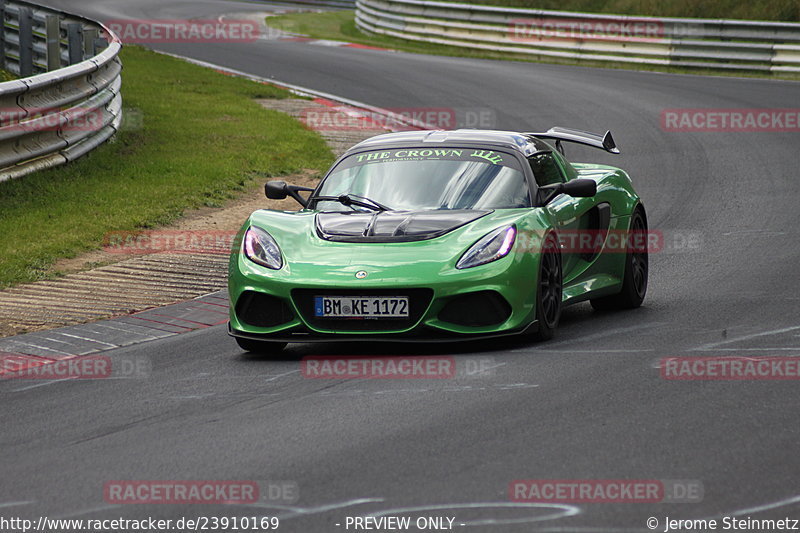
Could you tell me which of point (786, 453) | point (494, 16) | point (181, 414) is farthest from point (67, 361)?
point (494, 16)

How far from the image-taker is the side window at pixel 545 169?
8750 millimetres

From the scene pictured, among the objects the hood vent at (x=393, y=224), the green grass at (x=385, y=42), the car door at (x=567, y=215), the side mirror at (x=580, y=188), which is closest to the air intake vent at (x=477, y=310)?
the hood vent at (x=393, y=224)

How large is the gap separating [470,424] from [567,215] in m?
3.06

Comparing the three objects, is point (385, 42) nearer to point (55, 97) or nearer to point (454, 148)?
point (55, 97)

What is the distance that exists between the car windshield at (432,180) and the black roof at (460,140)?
0.10 metres

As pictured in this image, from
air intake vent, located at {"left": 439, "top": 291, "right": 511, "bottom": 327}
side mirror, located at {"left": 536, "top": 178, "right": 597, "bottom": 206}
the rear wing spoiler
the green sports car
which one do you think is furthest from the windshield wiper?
the rear wing spoiler

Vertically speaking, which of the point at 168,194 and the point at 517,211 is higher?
the point at 517,211

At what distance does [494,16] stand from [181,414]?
23.2m

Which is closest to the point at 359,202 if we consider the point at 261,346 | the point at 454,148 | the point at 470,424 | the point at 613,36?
the point at 454,148

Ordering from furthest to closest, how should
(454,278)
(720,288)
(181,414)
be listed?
(720,288)
(454,278)
(181,414)

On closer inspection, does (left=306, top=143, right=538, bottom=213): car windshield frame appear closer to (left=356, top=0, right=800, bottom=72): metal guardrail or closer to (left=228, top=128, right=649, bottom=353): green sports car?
(left=228, top=128, right=649, bottom=353): green sports car

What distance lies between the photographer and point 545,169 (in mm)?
8953

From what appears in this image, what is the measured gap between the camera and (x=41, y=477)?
212 inches

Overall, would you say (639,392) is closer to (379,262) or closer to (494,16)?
(379,262)
